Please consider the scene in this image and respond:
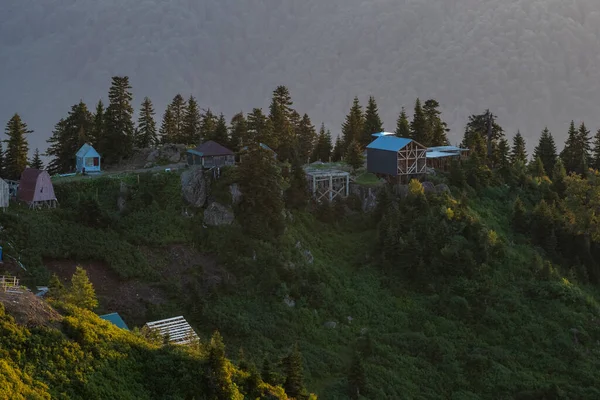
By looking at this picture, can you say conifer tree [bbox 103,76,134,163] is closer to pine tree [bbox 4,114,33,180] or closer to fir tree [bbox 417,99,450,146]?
pine tree [bbox 4,114,33,180]

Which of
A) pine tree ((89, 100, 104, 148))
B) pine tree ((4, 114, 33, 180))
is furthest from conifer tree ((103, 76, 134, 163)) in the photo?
pine tree ((4, 114, 33, 180))

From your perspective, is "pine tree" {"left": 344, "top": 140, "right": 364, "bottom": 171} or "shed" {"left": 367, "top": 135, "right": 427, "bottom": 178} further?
"pine tree" {"left": 344, "top": 140, "right": 364, "bottom": 171}

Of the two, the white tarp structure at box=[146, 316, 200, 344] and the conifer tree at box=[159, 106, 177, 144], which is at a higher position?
the conifer tree at box=[159, 106, 177, 144]

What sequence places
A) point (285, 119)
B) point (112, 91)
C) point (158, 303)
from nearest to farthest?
point (158, 303)
point (112, 91)
point (285, 119)

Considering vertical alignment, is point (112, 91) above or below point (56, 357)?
above

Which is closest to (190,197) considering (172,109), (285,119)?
(285,119)

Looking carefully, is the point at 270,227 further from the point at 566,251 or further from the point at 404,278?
the point at 566,251
